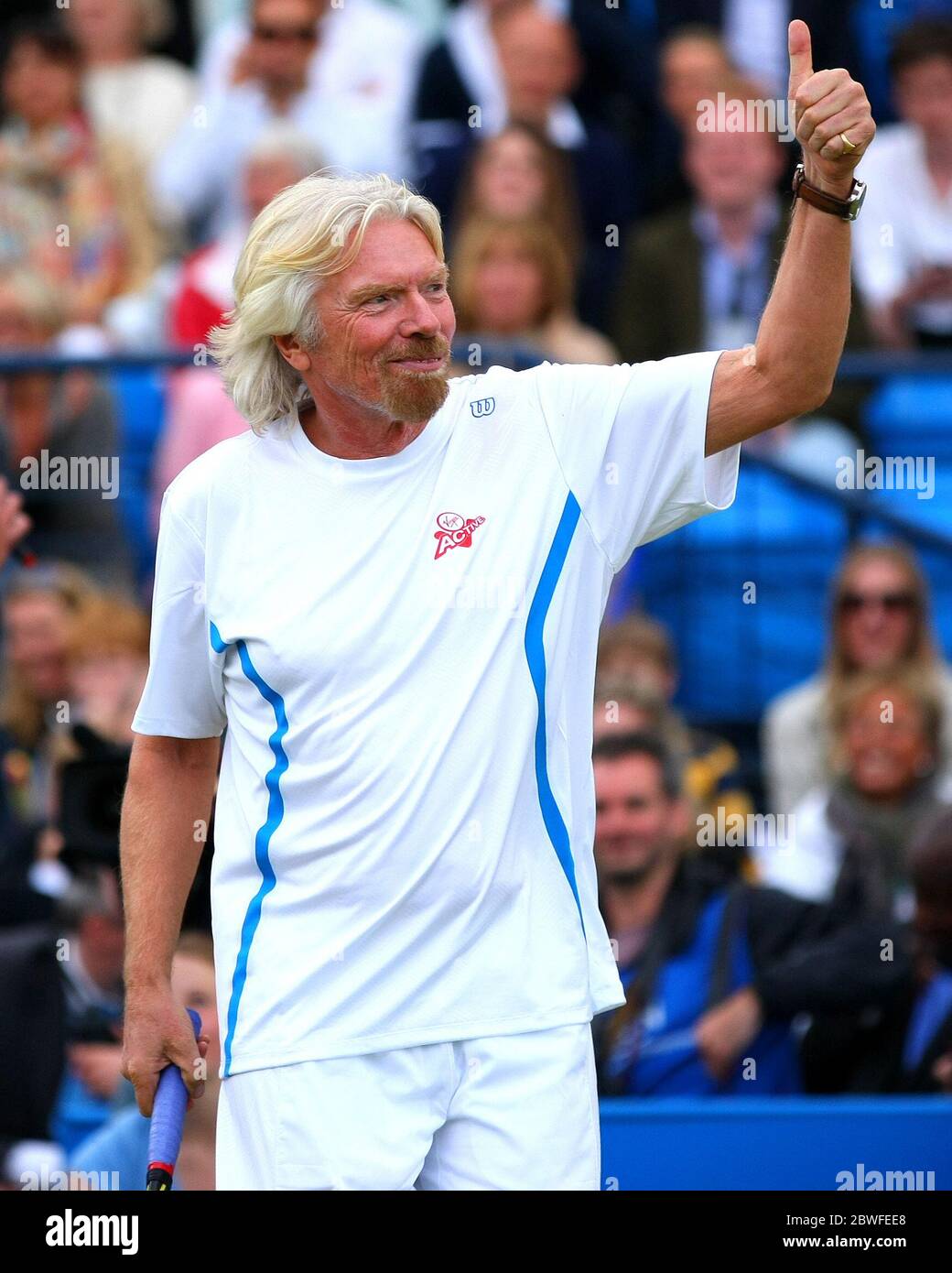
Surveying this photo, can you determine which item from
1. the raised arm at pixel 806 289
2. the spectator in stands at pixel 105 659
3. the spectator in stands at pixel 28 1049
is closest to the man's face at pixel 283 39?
the spectator in stands at pixel 105 659

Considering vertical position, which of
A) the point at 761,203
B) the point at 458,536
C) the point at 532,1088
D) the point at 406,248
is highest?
the point at 761,203

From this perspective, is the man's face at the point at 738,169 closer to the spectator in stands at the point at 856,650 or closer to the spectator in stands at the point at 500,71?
the spectator in stands at the point at 500,71

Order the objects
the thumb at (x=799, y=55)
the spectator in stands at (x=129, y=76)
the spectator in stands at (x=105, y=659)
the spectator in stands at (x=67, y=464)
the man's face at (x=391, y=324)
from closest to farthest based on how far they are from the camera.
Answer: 1. the thumb at (x=799, y=55)
2. the man's face at (x=391, y=324)
3. the spectator in stands at (x=105, y=659)
4. the spectator in stands at (x=67, y=464)
5. the spectator in stands at (x=129, y=76)

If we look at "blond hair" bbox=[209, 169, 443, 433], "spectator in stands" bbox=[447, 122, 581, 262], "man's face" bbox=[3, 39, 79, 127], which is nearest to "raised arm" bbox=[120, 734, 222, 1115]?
"blond hair" bbox=[209, 169, 443, 433]

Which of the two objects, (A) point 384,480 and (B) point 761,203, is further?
(B) point 761,203

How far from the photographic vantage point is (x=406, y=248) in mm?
3496

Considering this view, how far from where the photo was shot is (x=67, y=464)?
7.22 meters

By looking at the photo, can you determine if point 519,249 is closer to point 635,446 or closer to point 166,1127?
point 635,446

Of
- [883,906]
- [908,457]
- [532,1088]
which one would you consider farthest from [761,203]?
[532,1088]

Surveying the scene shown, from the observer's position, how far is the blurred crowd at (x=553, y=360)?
5625 mm

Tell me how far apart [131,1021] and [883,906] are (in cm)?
294

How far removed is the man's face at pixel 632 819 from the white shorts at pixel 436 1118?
2502mm

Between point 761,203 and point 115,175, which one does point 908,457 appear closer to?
point 761,203
